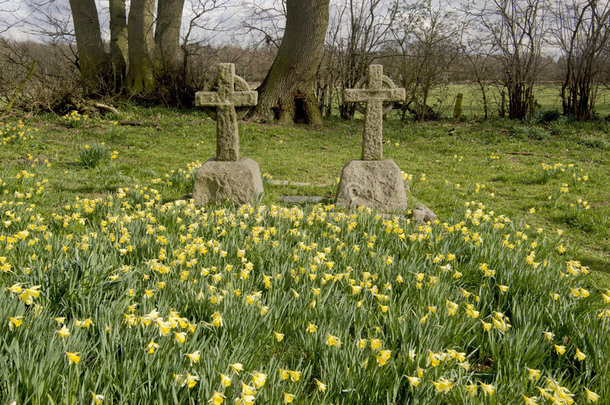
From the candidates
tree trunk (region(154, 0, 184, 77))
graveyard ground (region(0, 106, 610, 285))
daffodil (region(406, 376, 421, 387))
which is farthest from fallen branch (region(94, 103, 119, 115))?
daffodil (region(406, 376, 421, 387))

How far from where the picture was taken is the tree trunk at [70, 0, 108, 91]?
12297 millimetres

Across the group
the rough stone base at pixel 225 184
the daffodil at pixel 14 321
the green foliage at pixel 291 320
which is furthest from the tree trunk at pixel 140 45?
the daffodil at pixel 14 321

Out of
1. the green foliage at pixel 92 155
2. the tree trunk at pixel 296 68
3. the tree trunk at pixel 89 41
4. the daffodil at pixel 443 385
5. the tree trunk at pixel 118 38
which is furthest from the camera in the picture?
the tree trunk at pixel 118 38

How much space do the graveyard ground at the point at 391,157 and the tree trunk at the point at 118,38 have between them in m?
1.64

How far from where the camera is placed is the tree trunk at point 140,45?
1250 cm

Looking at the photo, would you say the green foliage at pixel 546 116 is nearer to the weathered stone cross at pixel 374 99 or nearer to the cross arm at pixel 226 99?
the weathered stone cross at pixel 374 99

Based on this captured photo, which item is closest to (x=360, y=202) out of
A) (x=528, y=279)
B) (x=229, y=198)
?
(x=229, y=198)

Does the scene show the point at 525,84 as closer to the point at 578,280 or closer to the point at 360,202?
the point at 360,202

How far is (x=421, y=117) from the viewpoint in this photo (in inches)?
545

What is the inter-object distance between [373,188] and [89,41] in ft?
35.8

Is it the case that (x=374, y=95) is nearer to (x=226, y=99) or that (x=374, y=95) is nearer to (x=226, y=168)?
(x=226, y=99)

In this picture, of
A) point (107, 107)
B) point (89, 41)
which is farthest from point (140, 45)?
point (107, 107)

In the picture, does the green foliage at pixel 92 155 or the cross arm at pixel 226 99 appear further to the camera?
the green foliage at pixel 92 155

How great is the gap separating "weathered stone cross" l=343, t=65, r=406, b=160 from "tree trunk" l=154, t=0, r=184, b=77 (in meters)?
9.69
